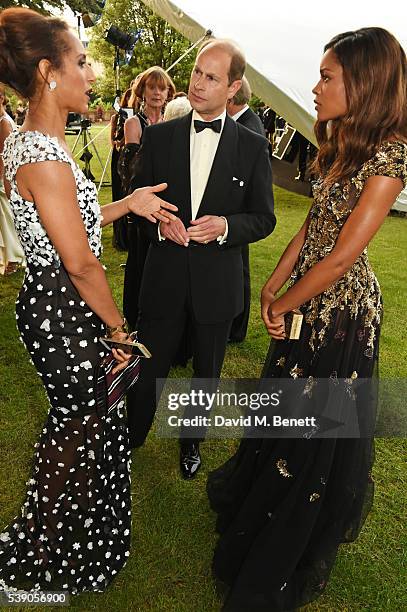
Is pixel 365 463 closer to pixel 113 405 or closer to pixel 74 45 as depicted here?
pixel 113 405

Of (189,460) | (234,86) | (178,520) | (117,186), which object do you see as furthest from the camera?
(117,186)

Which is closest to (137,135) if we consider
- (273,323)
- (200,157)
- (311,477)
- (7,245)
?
(7,245)

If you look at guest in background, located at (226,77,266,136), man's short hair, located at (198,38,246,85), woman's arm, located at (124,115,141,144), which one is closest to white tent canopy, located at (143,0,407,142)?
woman's arm, located at (124,115,141,144)

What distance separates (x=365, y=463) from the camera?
2119 millimetres

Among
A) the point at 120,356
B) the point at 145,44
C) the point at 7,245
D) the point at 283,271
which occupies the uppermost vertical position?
the point at 283,271

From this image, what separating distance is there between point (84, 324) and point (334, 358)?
2.96ft

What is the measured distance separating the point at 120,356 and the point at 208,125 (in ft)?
3.53

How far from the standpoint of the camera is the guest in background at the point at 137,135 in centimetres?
422

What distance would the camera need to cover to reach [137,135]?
439 cm

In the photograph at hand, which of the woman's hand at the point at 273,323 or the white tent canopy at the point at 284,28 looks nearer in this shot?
the woman's hand at the point at 273,323

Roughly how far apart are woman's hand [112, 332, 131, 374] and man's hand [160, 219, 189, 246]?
0.57m

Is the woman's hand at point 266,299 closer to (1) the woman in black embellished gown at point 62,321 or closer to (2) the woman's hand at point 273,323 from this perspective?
(2) the woman's hand at point 273,323

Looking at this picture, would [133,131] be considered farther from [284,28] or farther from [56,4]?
[56,4]

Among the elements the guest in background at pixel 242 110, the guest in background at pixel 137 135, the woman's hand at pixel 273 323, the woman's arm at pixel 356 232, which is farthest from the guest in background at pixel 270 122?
the woman's arm at pixel 356 232
